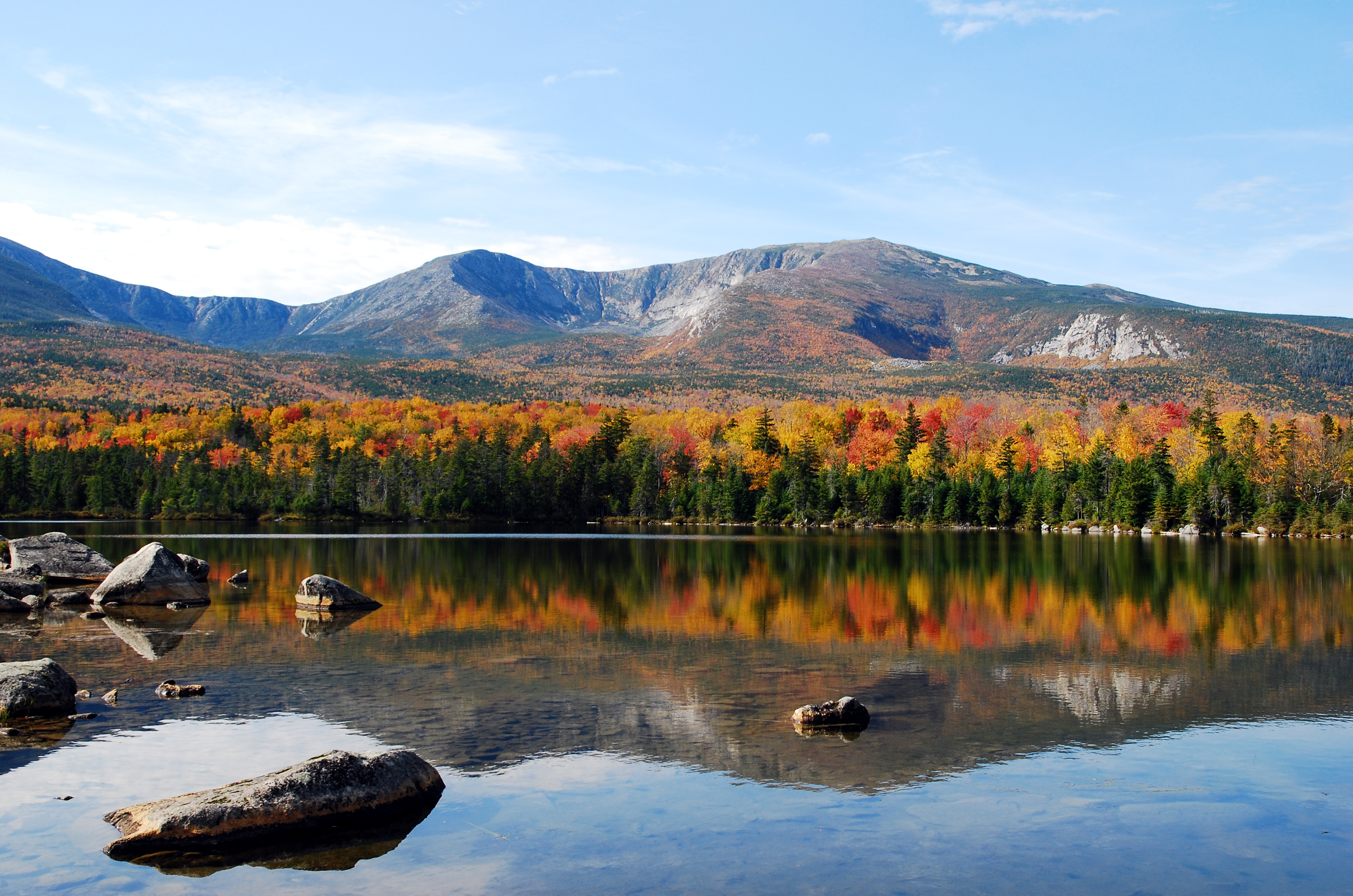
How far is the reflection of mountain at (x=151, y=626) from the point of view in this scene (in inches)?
888

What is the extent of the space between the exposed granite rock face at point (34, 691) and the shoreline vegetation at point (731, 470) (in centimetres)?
9254

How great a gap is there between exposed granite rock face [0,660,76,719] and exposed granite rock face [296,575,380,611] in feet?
40.8

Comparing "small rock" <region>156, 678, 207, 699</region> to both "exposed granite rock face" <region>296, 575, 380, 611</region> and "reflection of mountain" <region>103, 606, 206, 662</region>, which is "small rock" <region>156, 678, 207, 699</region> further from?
"exposed granite rock face" <region>296, 575, 380, 611</region>

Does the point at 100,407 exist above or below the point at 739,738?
above

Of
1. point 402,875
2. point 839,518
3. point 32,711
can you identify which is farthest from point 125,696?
point 839,518

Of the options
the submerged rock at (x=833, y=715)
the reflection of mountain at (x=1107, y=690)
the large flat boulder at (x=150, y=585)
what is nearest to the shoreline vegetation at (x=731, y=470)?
the reflection of mountain at (x=1107, y=690)

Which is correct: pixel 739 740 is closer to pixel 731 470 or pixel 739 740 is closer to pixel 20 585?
pixel 20 585

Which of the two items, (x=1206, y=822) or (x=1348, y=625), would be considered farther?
(x=1348, y=625)

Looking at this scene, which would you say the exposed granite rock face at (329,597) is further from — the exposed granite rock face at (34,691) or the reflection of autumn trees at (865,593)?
the exposed granite rock face at (34,691)

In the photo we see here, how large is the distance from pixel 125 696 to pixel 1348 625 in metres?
30.2

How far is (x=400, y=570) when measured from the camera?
44.0 meters

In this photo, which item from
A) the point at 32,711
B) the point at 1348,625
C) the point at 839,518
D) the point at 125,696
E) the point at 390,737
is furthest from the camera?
the point at 839,518

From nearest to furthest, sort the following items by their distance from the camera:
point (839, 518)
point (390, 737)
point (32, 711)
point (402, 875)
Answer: point (402, 875)
point (390, 737)
point (32, 711)
point (839, 518)

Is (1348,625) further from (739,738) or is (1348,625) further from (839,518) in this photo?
(839,518)
